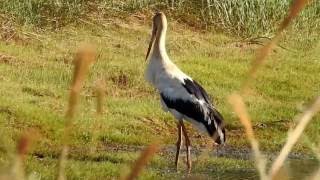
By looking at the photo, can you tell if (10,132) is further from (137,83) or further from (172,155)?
(137,83)

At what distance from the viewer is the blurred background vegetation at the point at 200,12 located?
1802 cm

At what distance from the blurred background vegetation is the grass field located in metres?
0.44

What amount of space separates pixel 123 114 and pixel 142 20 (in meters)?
6.97

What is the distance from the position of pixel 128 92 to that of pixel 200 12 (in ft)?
20.9

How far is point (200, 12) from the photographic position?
19.3m

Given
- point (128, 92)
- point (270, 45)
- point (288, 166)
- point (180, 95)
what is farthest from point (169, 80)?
point (270, 45)

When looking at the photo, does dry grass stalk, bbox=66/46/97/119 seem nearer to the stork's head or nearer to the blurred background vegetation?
the stork's head

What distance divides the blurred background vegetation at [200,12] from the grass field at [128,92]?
44 centimetres

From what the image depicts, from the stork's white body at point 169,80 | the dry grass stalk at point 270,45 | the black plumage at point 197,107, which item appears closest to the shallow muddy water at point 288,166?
the black plumage at point 197,107

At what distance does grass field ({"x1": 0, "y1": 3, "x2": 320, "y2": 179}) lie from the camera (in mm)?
9539

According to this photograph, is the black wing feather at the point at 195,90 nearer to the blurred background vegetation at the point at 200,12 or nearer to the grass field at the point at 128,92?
the grass field at the point at 128,92

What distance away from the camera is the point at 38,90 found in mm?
12484

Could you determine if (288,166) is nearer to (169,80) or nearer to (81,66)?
(169,80)

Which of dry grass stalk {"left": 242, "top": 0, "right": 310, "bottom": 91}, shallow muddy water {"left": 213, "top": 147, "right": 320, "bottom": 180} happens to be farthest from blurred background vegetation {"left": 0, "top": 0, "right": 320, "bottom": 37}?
dry grass stalk {"left": 242, "top": 0, "right": 310, "bottom": 91}
